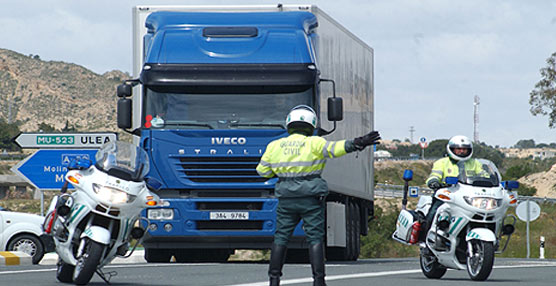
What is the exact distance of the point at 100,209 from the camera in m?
11.5

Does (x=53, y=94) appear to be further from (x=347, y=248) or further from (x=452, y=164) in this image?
(x=452, y=164)

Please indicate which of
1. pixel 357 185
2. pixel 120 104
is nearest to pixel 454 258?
pixel 120 104

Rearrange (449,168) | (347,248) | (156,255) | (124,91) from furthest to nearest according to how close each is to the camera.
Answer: (347,248) → (156,255) → (124,91) → (449,168)

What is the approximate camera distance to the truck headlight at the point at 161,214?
1711 centimetres

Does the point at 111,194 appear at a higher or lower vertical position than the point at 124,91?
lower

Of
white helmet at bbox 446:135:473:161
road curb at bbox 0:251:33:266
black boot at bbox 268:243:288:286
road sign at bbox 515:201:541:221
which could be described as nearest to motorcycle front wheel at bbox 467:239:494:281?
white helmet at bbox 446:135:473:161

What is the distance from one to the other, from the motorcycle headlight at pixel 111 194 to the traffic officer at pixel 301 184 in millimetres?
1676

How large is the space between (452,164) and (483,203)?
37.0 inches

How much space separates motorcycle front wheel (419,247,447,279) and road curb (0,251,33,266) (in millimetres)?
8860

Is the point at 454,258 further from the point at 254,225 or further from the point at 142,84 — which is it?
the point at 142,84

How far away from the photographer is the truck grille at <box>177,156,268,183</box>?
662 inches

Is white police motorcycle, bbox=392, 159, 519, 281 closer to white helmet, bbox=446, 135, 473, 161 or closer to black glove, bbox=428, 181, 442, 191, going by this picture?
black glove, bbox=428, 181, 442, 191

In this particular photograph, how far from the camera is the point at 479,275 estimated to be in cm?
1306

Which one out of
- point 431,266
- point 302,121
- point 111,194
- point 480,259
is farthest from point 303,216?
point 431,266
